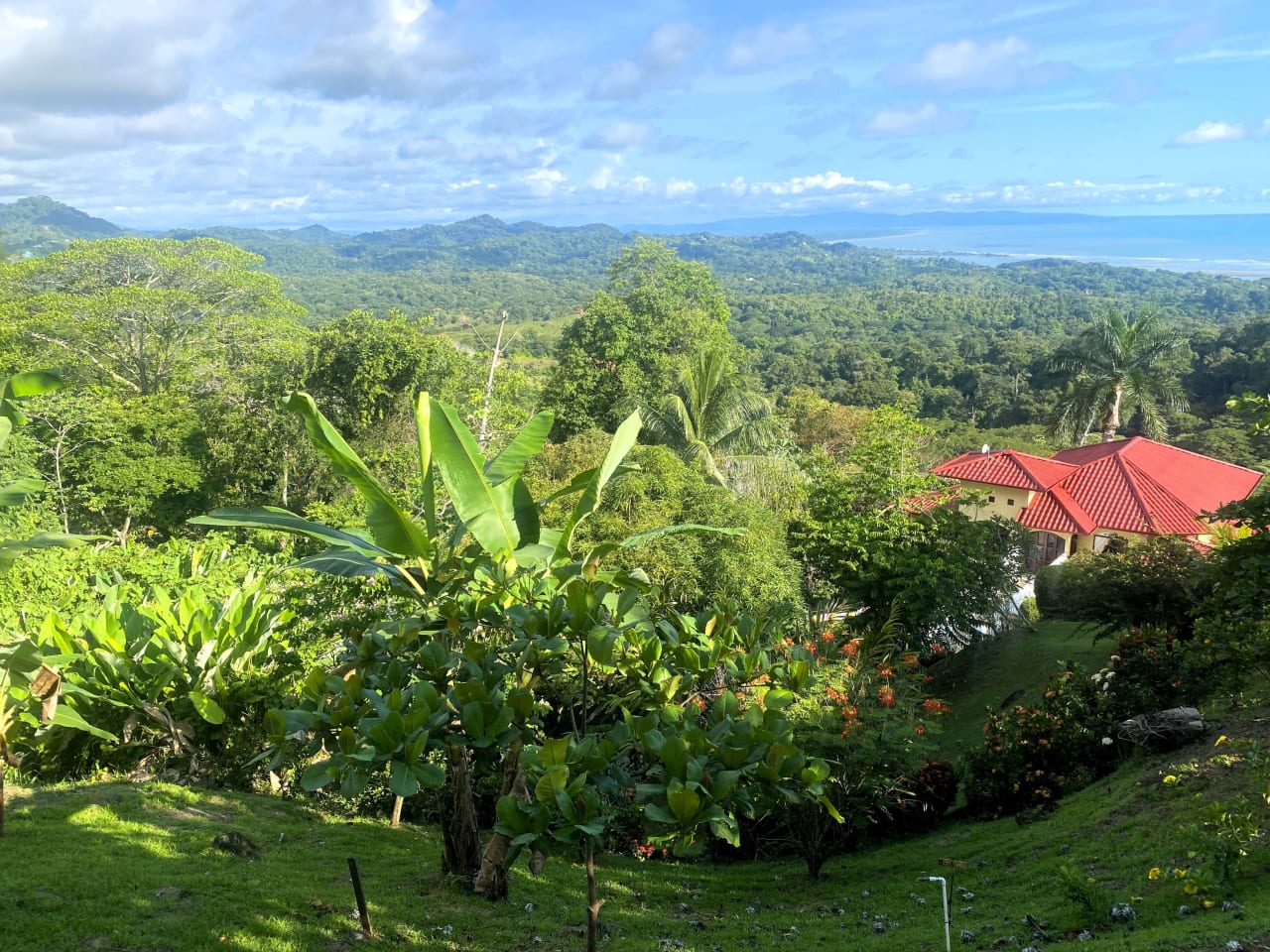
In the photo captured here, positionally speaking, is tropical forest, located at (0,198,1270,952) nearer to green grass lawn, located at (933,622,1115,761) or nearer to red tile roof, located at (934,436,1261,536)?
green grass lawn, located at (933,622,1115,761)

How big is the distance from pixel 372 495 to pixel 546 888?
2767mm

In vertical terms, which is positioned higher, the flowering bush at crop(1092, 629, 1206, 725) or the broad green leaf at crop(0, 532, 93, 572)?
the broad green leaf at crop(0, 532, 93, 572)

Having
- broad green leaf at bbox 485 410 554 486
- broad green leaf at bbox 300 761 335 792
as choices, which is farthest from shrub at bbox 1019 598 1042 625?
broad green leaf at bbox 300 761 335 792

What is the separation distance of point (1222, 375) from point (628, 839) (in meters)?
50.6

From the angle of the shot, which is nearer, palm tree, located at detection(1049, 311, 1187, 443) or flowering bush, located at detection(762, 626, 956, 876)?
flowering bush, located at detection(762, 626, 956, 876)

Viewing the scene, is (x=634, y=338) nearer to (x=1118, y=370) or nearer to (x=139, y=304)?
(x=1118, y=370)

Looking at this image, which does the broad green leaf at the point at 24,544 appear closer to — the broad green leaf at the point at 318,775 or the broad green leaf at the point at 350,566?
the broad green leaf at the point at 350,566

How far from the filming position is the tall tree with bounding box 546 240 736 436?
25172mm

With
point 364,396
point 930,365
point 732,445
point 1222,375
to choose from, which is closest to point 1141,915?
point 732,445

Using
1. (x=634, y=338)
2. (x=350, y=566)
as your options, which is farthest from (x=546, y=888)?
(x=634, y=338)

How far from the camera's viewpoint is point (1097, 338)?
25.9 m

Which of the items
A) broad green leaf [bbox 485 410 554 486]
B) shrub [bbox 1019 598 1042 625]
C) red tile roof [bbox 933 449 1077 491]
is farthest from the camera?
red tile roof [bbox 933 449 1077 491]

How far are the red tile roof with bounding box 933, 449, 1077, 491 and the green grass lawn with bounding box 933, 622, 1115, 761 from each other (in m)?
7.41

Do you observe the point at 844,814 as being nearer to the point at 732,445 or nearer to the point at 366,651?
the point at 366,651
